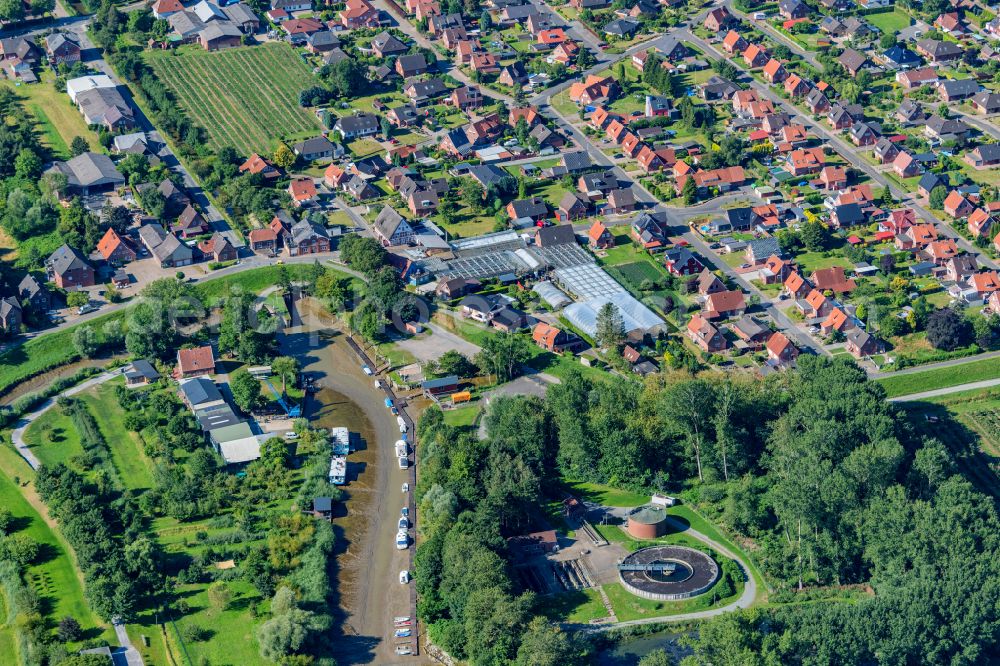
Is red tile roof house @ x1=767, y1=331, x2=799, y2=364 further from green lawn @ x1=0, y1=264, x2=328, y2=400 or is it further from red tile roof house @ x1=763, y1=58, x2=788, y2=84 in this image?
red tile roof house @ x1=763, y1=58, x2=788, y2=84

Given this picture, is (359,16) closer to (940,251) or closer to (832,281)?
(832,281)

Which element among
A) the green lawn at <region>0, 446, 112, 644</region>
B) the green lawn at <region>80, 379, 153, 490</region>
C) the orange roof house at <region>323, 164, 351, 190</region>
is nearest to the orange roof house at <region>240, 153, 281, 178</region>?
the orange roof house at <region>323, 164, 351, 190</region>

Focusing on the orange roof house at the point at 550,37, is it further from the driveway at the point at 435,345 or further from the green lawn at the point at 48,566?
the green lawn at the point at 48,566

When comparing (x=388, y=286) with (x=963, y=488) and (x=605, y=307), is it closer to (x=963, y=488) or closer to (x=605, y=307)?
(x=605, y=307)

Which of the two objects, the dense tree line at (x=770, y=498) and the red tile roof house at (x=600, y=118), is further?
the red tile roof house at (x=600, y=118)

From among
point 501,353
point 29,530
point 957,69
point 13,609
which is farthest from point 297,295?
point 957,69

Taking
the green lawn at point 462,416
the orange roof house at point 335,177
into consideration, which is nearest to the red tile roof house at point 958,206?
the green lawn at point 462,416

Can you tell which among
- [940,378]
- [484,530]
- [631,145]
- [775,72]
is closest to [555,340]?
[484,530]
